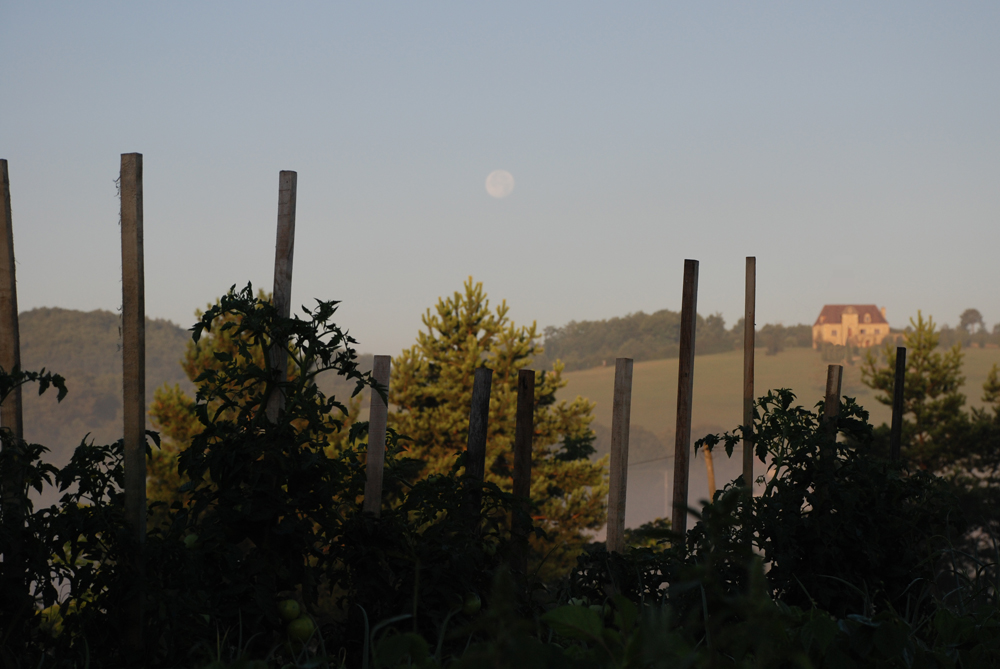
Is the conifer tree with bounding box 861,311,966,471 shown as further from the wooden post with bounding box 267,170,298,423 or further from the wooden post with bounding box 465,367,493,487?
the wooden post with bounding box 267,170,298,423

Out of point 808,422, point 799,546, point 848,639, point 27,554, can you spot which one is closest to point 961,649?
point 848,639

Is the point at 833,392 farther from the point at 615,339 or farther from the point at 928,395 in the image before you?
the point at 615,339

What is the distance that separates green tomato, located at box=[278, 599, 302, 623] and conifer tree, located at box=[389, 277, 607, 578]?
16984 mm

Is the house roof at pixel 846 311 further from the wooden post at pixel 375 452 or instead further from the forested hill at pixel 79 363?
the wooden post at pixel 375 452

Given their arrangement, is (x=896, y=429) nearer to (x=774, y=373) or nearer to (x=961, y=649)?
(x=961, y=649)

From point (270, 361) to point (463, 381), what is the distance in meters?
18.8

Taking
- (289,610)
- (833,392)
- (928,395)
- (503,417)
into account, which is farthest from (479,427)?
(928,395)

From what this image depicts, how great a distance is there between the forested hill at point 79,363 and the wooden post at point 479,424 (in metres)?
82.5

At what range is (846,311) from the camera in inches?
3780

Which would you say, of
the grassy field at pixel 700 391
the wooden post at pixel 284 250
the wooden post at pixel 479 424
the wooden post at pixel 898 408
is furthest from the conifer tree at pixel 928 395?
the grassy field at pixel 700 391

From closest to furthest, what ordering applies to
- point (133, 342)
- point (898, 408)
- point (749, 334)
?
point (133, 342), point (749, 334), point (898, 408)

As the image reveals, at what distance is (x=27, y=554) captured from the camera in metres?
2.36

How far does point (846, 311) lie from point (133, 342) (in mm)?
104695

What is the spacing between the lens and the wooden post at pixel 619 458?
4211mm
